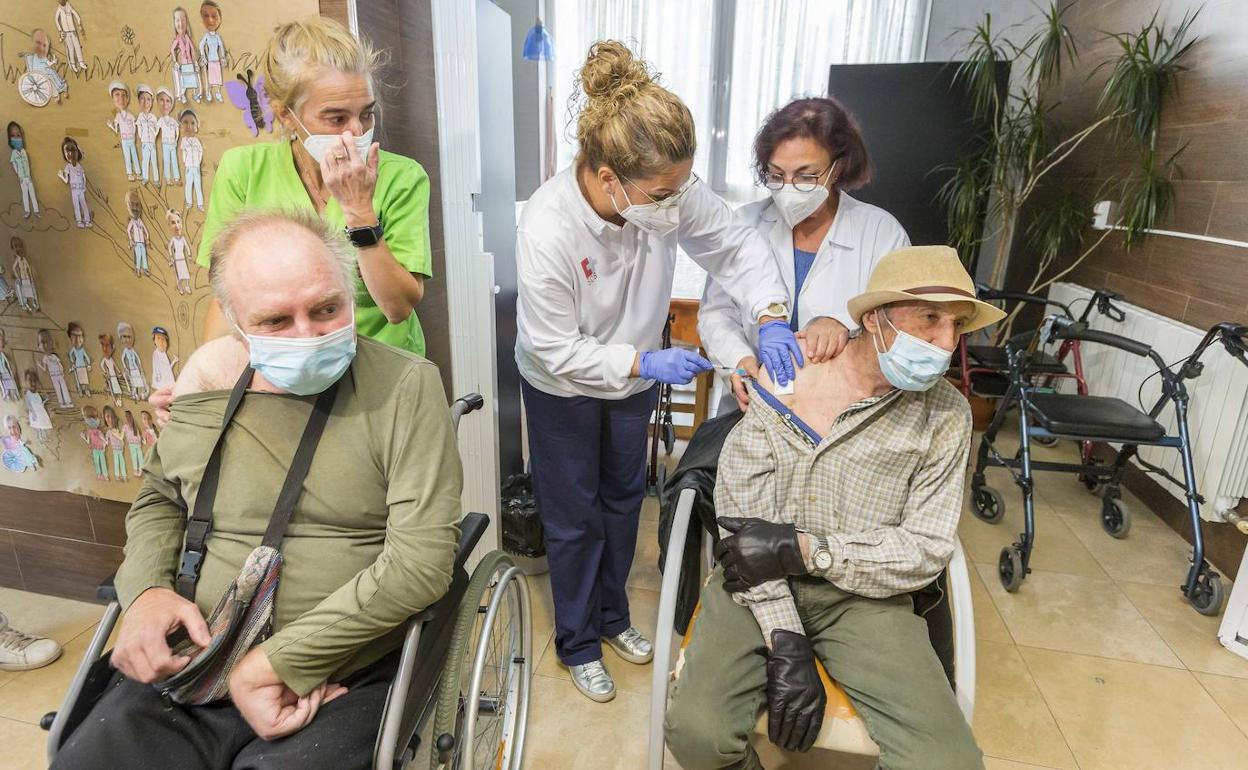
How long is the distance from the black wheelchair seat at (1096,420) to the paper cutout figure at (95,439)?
3.13m

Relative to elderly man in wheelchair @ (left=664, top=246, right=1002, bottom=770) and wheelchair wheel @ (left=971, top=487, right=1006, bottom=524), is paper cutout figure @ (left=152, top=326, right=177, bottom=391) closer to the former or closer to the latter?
elderly man in wheelchair @ (left=664, top=246, right=1002, bottom=770)

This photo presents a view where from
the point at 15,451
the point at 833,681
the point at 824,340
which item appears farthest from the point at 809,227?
the point at 15,451

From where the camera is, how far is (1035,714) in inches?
75.9

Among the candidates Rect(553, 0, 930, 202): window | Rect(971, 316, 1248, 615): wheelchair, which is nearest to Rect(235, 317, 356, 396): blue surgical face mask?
Rect(971, 316, 1248, 615): wheelchair

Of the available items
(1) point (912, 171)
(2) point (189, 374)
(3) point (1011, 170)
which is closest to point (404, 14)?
(2) point (189, 374)

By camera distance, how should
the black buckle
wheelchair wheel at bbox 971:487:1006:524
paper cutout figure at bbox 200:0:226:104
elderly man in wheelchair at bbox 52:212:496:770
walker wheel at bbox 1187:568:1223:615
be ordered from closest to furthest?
elderly man in wheelchair at bbox 52:212:496:770 < the black buckle < paper cutout figure at bbox 200:0:226:104 < walker wheel at bbox 1187:568:1223:615 < wheelchair wheel at bbox 971:487:1006:524

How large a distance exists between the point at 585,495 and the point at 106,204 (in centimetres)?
150

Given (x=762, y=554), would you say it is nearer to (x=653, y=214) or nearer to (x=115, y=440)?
(x=653, y=214)

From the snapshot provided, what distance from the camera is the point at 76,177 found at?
6.04 ft

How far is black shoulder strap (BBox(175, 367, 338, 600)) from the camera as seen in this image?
3.78 ft

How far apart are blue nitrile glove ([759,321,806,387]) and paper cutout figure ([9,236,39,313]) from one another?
203cm

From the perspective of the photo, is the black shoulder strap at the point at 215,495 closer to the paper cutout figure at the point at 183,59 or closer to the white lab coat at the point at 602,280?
the white lab coat at the point at 602,280

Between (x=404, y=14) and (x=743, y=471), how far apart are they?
1469 mm

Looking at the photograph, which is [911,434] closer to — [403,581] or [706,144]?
[403,581]
